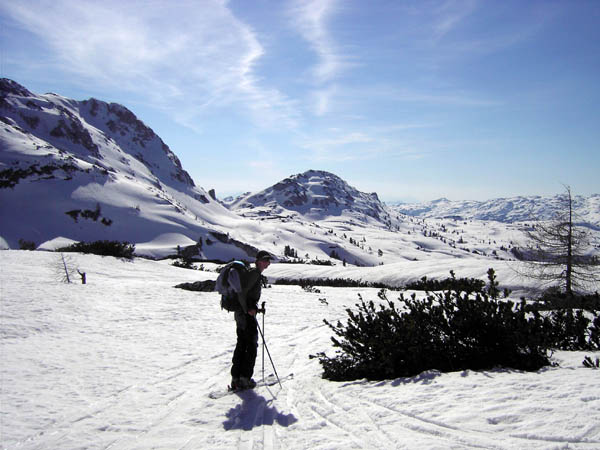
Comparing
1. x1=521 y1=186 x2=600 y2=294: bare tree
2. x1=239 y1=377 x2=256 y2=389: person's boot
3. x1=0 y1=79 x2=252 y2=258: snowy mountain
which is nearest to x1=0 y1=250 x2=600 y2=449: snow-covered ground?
x1=239 y1=377 x2=256 y2=389: person's boot

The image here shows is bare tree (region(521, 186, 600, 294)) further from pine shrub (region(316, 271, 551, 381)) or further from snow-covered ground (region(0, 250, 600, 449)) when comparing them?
snow-covered ground (region(0, 250, 600, 449))

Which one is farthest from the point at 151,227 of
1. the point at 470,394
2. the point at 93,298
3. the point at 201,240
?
the point at 470,394

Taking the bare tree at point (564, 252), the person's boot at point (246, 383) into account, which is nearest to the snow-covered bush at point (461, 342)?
the person's boot at point (246, 383)

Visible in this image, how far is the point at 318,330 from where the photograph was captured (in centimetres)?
1000

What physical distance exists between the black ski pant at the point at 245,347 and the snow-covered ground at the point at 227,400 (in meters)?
0.41

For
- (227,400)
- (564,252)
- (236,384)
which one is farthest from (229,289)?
(564,252)

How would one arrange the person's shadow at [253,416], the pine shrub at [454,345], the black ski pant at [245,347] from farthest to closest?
the black ski pant at [245,347] < the pine shrub at [454,345] < the person's shadow at [253,416]

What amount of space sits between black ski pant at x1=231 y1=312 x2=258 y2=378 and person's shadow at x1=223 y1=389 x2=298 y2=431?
0.57 meters

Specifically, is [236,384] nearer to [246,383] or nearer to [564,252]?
[246,383]

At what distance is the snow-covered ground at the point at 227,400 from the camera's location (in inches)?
122

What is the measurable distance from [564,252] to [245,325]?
1453cm

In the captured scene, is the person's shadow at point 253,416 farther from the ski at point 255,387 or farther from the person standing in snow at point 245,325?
the person standing in snow at point 245,325

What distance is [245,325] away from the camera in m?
5.57

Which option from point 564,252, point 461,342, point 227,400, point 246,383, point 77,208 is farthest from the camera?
point 77,208
